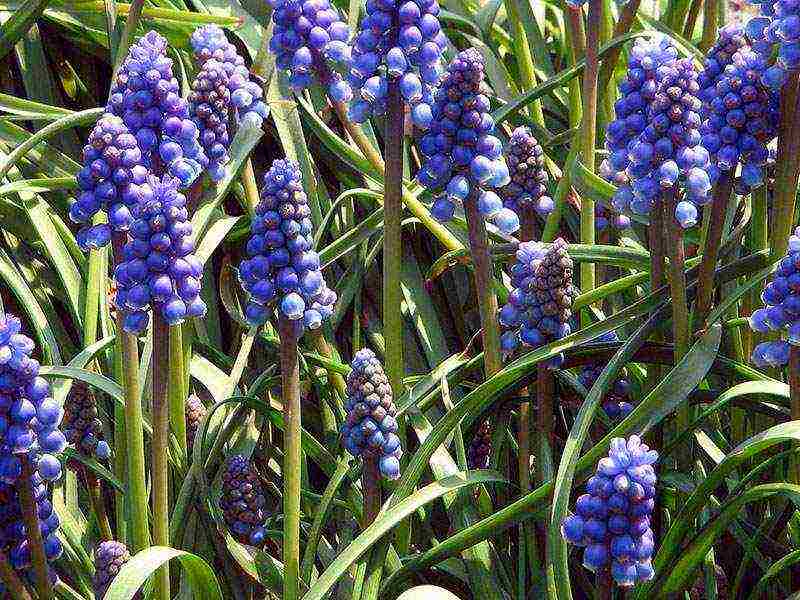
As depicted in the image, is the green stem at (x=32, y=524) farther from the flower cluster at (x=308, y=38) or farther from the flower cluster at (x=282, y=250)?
the flower cluster at (x=308, y=38)

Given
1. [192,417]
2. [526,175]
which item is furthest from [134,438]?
[526,175]

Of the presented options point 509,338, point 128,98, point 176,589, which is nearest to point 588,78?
point 509,338

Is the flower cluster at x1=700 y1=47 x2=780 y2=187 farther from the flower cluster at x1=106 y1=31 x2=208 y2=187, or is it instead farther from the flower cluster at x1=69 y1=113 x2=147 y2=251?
the flower cluster at x1=69 y1=113 x2=147 y2=251

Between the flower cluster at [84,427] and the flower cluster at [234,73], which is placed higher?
the flower cluster at [234,73]

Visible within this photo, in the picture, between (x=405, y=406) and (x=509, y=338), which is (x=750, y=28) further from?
(x=405, y=406)

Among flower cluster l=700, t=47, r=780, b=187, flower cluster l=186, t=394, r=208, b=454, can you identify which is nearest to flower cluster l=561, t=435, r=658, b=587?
flower cluster l=700, t=47, r=780, b=187

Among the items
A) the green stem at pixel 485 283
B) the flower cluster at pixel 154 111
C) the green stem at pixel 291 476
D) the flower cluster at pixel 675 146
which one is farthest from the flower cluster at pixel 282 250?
the flower cluster at pixel 675 146
